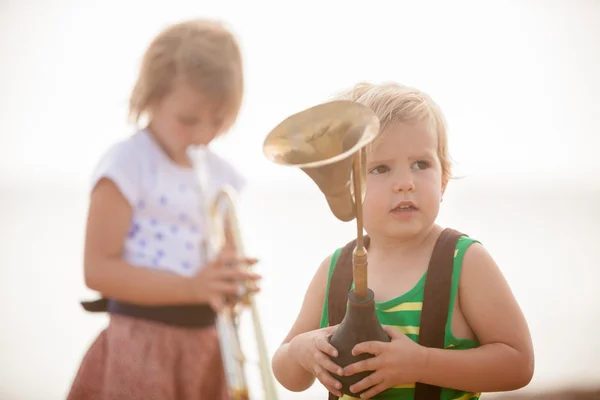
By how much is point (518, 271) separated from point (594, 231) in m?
4.33

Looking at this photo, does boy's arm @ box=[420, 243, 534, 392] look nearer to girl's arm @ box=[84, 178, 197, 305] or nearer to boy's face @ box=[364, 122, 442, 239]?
boy's face @ box=[364, 122, 442, 239]

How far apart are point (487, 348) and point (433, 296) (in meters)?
0.16

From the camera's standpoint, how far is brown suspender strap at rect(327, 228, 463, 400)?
148 centimetres

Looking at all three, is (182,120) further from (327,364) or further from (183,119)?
(327,364)

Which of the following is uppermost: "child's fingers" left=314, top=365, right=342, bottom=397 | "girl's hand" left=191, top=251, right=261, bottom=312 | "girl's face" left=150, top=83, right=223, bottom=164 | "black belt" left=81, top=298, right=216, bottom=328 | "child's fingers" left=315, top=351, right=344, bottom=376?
"girl's face" left=150, top=83, right=223, bottom=164

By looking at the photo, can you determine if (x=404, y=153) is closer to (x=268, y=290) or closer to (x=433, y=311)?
(x=433, y=311)

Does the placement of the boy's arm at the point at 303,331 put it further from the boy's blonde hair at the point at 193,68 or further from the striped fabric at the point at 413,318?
the boy's blonde hair at the point at 193,68

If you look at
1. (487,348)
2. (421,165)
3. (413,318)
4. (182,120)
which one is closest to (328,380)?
(413,318)

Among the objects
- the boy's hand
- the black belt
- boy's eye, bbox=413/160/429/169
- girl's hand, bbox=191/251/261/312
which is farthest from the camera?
boy's eye, bbox=413/160/429/169

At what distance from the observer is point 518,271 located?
611 cm

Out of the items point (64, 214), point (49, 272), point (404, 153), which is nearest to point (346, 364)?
point (404, 153)

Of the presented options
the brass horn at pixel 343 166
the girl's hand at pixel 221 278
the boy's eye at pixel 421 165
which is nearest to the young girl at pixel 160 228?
the girl's hand at pixel 221 278

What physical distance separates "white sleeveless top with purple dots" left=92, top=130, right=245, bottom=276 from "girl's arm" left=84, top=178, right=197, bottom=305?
3 centimetres

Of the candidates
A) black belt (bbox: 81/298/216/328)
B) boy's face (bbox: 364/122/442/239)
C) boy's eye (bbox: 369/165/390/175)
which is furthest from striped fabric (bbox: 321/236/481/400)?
black belt (bbox: 81/298/216/328)
